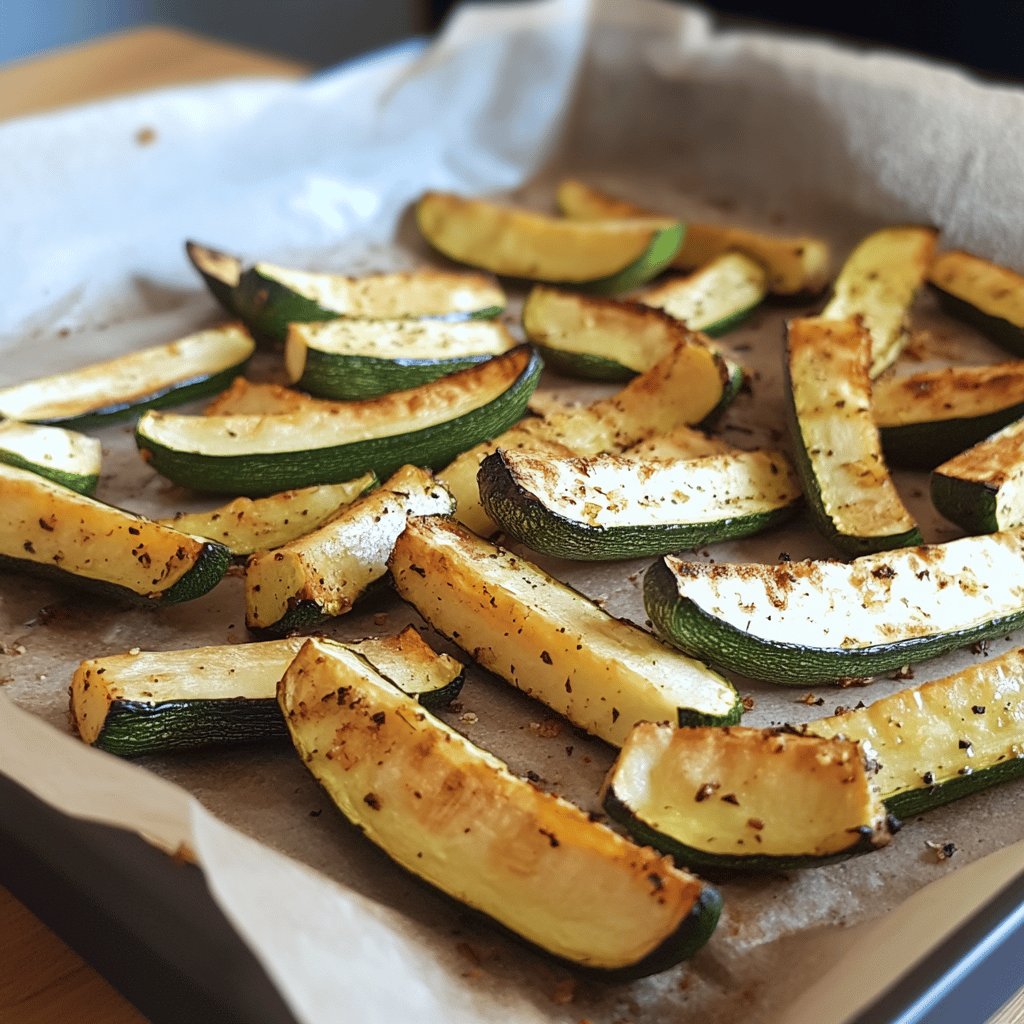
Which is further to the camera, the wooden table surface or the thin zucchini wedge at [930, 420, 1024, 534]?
the wooden table surface

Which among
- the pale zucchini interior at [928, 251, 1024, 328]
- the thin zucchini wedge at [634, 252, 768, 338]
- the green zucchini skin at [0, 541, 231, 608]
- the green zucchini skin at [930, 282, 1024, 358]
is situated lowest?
the green zucchini skin at [0, 541, 231, 608]

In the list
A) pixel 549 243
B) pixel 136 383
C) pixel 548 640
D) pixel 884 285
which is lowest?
pixel 136 383


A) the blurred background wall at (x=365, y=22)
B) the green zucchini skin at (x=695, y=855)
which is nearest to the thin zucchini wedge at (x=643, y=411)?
the green zucchini skin at (x=695, y=855)

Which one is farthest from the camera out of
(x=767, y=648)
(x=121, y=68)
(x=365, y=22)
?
(x=365, y=22)

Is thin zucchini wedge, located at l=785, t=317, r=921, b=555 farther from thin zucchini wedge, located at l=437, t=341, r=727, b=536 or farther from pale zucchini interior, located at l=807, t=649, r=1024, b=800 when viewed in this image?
pale zucchini interior, located at l=807, t=649, r=1024, b=800

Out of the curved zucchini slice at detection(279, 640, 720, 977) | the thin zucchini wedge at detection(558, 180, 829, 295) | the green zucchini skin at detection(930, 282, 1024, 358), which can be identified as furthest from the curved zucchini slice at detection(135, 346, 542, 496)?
the green zucchini skin at detection(930, 282, 1024, 358)

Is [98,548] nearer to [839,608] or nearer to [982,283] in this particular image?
[839,608]

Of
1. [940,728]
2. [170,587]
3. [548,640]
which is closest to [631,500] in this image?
[548,640]
